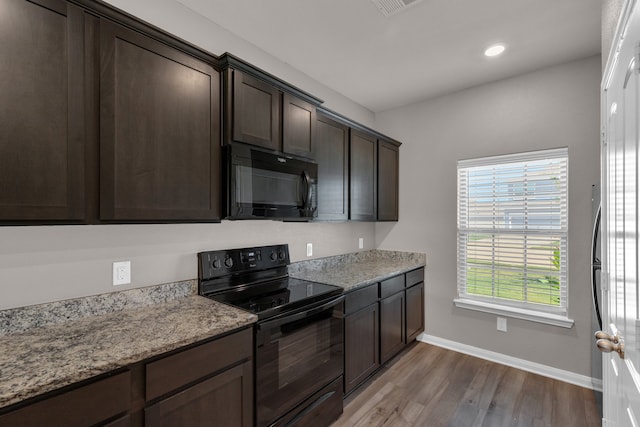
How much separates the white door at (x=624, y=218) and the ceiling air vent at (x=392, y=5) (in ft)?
3.76

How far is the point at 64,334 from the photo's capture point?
4.31 ft

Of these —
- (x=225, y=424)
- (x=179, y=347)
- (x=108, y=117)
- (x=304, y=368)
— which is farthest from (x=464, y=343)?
(x=108, y=117)

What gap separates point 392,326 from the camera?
287 centimetres

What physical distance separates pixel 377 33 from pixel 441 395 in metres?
2.89

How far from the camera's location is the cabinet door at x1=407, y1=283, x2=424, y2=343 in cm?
316

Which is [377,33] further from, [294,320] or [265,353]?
[265,353]

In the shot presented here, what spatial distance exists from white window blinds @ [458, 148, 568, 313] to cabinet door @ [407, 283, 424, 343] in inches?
16.7

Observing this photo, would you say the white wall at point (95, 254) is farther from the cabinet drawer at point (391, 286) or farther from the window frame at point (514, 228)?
the window frame at point (514, 228)

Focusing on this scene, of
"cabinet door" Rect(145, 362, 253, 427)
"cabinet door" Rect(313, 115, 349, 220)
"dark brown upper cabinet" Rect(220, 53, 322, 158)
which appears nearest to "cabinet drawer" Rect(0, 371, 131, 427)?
"cabinet door" Rect(145, 362, 253, 427)

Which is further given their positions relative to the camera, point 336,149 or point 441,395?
point 336,149

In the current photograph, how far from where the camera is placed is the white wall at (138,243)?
4.56 feet

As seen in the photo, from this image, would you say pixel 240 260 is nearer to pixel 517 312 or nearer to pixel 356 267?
pixel 356 267

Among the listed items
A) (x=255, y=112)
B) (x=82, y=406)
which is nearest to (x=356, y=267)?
Answer: (x=255, y=112)

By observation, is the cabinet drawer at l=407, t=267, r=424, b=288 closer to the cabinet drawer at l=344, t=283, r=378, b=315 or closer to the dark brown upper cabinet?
the cabinet drawer at l=344, t=283, r=378, b=315
